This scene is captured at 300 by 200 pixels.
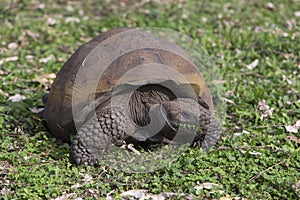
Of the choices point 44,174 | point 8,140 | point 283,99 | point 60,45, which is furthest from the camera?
point 60,45

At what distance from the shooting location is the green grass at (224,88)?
4488 mm

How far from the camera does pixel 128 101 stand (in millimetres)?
5051

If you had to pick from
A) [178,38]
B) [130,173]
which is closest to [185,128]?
[130,173]

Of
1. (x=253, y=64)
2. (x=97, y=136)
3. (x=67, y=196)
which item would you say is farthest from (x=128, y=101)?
(x=253, y=64)

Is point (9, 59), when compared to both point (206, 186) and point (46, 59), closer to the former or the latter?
point (46, 59)

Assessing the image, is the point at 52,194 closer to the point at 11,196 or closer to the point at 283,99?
the point at 11,196

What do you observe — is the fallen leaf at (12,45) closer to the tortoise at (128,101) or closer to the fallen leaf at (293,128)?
the tortoise at (128,101)

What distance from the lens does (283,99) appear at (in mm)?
6406

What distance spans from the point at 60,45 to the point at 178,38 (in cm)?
204

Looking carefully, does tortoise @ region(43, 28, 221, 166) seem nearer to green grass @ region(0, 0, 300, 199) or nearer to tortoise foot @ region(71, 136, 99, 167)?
tortoise foot @ region(71, 136, 99, 167)

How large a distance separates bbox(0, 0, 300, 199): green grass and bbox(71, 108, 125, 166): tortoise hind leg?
0.44 feet

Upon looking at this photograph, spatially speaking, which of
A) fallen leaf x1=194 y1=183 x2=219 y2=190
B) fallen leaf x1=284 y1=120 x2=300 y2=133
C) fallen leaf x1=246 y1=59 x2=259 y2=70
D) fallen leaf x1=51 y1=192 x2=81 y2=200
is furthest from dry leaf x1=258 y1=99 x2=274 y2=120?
fallen leaf x1=51 y1=192 x2=81 y2=200

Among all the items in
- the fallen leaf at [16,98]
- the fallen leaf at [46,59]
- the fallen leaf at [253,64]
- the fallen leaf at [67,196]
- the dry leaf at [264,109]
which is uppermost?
the fallen leaf at [253,64]

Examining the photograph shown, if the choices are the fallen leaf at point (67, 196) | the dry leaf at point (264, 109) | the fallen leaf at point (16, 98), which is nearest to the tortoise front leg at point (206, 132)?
the dry leaf at point (264, 109)
